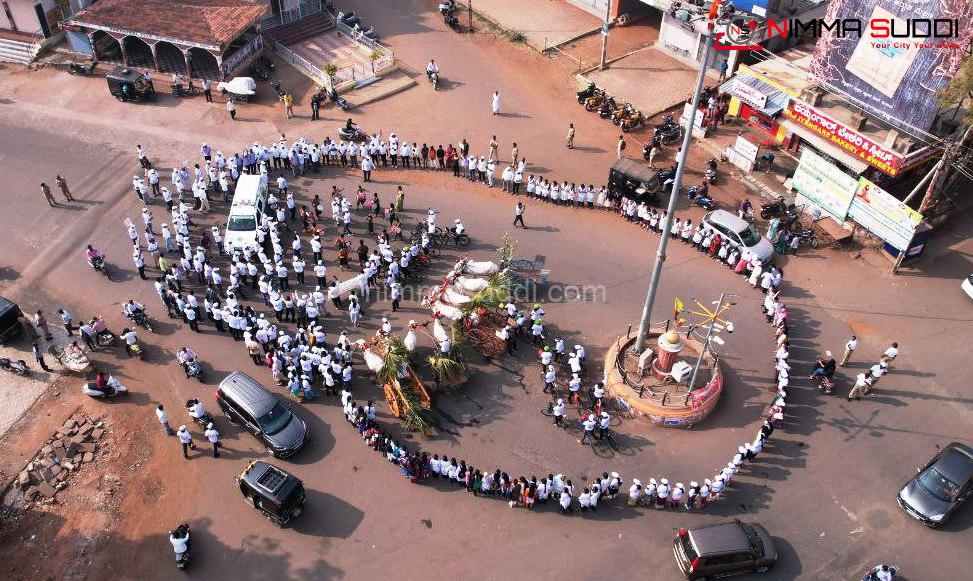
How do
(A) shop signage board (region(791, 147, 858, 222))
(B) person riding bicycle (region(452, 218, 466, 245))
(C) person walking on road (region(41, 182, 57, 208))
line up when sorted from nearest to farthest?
1. (B) person riding bicycle (region(452, 218, 466, 245))
2. (A) shop signage board (region(791, 147, 858, 222))
3. (C) person walking on road (region(41, 182, 57, 208))

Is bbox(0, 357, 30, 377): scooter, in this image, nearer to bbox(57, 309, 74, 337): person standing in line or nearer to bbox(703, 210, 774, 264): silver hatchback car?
bbox(57, 309, 74, 337): person standing in line

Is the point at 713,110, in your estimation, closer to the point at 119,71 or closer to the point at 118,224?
the point at 118,224

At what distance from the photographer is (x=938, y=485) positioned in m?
23.2

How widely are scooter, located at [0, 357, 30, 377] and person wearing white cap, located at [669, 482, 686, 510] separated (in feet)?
76.4

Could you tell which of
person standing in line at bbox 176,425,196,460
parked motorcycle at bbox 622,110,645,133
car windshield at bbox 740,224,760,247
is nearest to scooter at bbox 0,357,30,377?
person standing in line at bbox 176,425,196,460

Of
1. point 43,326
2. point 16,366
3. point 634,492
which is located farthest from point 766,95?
point 16,366

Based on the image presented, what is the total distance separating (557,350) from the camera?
91.5 feet

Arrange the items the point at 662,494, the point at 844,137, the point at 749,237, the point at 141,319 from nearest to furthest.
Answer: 1. the point at 662,494
2. the point at 141,319
3. the point at 749,237
4. the point at 844,137

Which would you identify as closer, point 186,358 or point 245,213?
point 186,358

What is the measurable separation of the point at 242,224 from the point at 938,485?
27.1 meters

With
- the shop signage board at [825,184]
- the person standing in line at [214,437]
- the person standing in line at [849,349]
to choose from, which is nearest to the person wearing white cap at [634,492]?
the person standing in line at [849,349]

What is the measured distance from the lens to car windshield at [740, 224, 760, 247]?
31703 mm

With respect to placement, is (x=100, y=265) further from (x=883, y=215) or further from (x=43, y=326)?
(x=883, y=215)

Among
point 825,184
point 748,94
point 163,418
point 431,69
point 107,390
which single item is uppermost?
point 748,94
